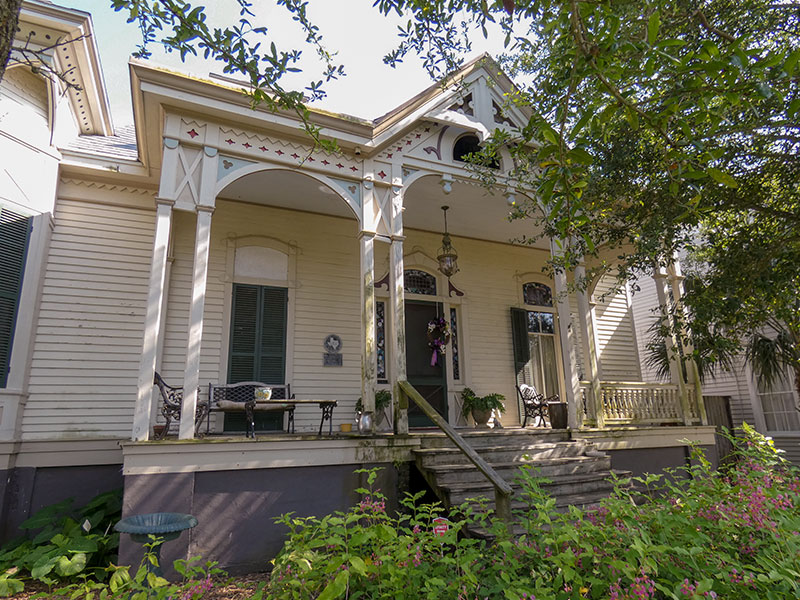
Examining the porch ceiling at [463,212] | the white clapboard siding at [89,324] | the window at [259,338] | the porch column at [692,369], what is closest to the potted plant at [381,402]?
the window at [259,338]

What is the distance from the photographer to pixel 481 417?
8.61 metres

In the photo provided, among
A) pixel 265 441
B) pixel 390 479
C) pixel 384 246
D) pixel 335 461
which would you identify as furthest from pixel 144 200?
pixel 390 479

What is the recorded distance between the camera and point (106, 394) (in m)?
6.90

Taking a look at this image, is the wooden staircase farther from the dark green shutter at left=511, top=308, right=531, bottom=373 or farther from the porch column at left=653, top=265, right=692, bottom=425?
the dark green shutter at left=511, top=308, right=531, bottom=373

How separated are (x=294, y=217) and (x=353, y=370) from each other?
9.27 ft

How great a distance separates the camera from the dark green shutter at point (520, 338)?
31.5 feet

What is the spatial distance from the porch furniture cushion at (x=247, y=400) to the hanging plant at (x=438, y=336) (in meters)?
2.71

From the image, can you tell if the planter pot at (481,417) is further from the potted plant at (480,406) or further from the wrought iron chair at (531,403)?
the wrought iron chair at (531,403)

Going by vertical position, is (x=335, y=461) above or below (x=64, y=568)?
above

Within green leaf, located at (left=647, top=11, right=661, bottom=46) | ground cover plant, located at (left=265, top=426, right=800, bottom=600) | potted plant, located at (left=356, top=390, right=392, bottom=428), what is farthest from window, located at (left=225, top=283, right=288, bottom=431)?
green leaf, located at (left=647, top=11, right=661, bottom=46)

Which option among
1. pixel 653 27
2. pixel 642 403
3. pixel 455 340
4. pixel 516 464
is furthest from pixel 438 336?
pixel 653 27

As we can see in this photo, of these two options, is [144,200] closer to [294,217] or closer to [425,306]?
[294,217]

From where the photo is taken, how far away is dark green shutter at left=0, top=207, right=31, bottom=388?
622 centimetres

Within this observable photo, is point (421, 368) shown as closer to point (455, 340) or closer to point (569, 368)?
point (455, 340)
